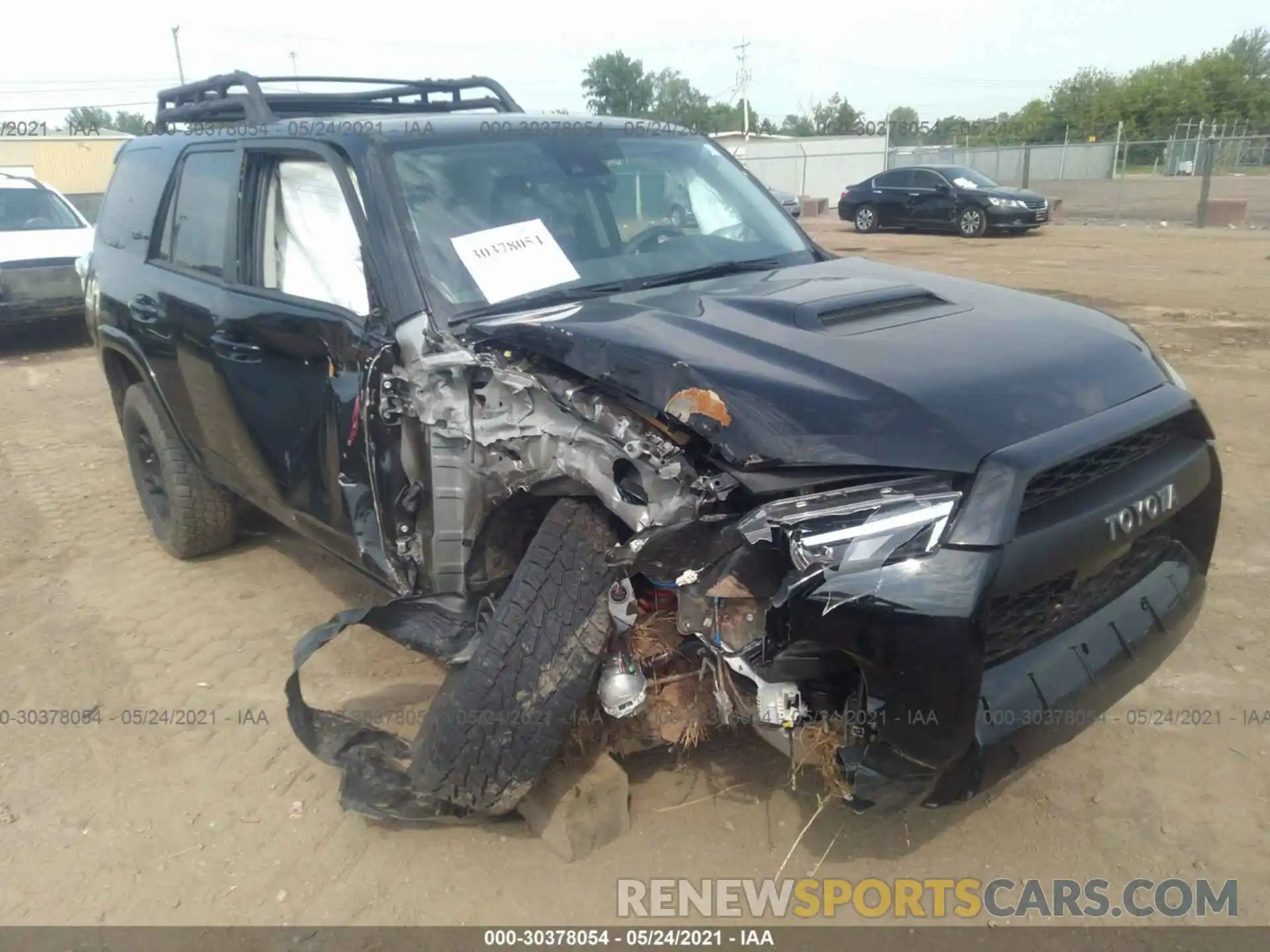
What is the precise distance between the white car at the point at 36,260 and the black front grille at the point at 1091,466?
997cm

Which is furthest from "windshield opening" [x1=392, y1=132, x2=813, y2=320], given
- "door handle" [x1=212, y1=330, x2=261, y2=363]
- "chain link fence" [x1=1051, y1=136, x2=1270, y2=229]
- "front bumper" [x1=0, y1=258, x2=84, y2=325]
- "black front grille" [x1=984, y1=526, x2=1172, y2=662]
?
"chain link fence" [x1=1051, y1=136, x2=1270, y2=229]

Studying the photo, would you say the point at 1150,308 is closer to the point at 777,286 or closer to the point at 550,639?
the point at 777,286

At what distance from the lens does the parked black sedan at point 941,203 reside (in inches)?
765

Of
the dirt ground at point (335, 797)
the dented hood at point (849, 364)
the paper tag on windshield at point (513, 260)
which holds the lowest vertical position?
the dirt ground at point (335, 797)

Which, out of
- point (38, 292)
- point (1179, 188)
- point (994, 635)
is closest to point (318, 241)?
point (994, 635)

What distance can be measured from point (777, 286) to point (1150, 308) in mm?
9129

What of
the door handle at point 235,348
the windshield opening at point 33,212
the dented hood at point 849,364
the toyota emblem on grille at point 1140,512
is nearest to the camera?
the dented hood at point 849,364

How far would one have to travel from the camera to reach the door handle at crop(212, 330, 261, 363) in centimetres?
351

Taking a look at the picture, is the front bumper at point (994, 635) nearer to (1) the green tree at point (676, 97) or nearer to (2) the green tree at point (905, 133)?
(2) the green tree at point (905, 133)

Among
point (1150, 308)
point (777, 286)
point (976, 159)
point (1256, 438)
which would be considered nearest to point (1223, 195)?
point (976, 159)

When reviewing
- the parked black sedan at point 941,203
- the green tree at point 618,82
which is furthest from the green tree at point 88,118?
the parked black sedan at point 941,203

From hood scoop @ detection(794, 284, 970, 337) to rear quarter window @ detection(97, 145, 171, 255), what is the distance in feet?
10.4

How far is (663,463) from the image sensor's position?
7.75ft

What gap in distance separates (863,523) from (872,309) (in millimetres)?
935
